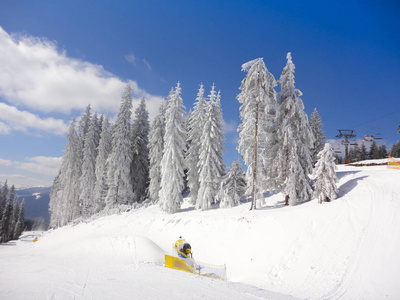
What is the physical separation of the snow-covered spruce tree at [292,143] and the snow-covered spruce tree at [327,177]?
2.13 meters

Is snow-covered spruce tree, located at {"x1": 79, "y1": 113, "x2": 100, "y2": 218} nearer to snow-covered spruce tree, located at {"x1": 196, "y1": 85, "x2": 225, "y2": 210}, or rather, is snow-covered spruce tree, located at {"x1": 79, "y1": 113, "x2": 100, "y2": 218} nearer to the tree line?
snow-covered spruce tree, located at {"x1": 196, "y1": 85, "x2": 225, "y2": 210}

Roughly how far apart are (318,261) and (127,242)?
45.7 feet

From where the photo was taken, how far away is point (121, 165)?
1217 inches

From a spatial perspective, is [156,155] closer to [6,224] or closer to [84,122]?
[84,122]

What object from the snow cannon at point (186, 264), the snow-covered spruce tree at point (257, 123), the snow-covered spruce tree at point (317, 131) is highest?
the snow-covered spruce tree at point (317, 131)

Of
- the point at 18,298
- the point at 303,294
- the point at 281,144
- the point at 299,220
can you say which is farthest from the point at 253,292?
the point at 281,144

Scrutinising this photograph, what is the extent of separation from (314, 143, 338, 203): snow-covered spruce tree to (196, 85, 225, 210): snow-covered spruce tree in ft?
35.9

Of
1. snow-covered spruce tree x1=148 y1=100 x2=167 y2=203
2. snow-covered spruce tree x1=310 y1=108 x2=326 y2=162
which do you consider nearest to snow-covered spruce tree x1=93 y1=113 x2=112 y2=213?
snow-covered spruce tree x1=148 y1=100 x2=167 y2=203

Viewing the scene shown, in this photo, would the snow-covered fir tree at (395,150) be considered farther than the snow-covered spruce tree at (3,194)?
No

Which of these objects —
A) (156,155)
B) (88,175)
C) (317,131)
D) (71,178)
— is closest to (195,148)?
(156,155)

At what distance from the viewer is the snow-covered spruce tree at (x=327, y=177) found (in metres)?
15.3

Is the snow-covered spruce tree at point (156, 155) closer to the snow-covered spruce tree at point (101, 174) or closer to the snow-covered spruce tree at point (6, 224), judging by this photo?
the snow-covered spruce tree at point (101, 174)

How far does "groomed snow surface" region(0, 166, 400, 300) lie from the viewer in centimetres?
749

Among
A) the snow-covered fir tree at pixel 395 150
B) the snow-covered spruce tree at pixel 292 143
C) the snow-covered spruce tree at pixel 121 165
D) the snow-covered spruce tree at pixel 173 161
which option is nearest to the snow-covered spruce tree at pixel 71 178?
the snow-covered spruce tree at pixel 121 165
